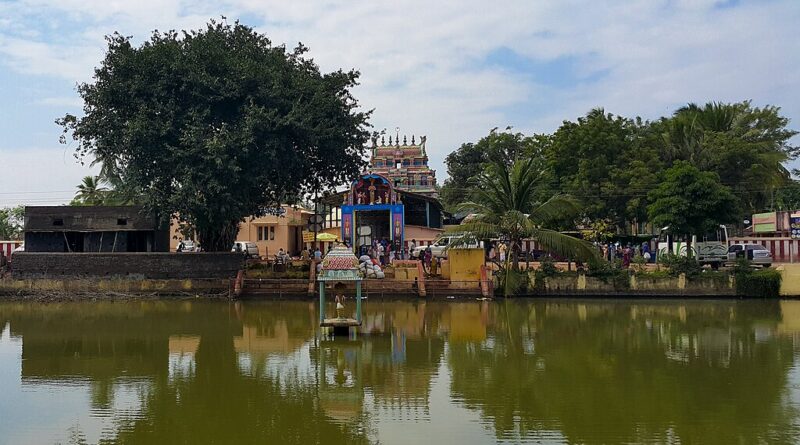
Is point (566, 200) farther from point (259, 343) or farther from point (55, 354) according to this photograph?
point (55, 354)

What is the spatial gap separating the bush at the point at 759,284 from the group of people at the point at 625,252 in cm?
377

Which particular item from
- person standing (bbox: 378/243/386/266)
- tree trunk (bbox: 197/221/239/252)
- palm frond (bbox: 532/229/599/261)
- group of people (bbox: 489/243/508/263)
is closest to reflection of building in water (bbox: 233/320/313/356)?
tree trunk (bbox: 197/221/239/252)

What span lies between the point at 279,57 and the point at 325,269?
44.1 feet

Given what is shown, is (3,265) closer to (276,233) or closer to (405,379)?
(276,233)

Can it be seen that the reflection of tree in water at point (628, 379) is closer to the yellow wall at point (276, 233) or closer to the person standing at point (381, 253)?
the person standing at point (381, 253)

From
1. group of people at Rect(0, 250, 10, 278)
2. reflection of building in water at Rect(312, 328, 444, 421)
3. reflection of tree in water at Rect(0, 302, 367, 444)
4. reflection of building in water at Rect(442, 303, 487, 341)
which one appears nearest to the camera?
reflection of tree in water at Rect(0, 302, 367, 444)

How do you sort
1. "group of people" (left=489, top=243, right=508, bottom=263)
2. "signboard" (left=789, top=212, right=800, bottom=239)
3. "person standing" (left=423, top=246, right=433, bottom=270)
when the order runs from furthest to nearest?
"signboard" (left=789, top=212, right=800, bottom=239) → "group of people" (left=489, top=243, right=508, bottom=263) → "person standing" (left=423, top=246, right=433, bottom=270)

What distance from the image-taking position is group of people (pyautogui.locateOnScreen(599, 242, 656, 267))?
28.2 m

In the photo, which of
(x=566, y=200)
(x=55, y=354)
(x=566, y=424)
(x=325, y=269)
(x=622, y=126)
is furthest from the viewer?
(x=622, y=126)

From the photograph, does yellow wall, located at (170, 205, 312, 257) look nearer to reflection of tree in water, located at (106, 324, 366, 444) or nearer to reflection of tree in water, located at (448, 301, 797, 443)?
reflection of tree in water, located at (448, 301, 797, 443)

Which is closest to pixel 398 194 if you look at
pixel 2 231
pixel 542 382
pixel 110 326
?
pixel 110 326

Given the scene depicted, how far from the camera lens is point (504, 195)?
2634 cm

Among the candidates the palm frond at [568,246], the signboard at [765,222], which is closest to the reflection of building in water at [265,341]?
the palm frond at [568,246]

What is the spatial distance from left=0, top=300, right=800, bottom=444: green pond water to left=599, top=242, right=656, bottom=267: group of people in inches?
283
